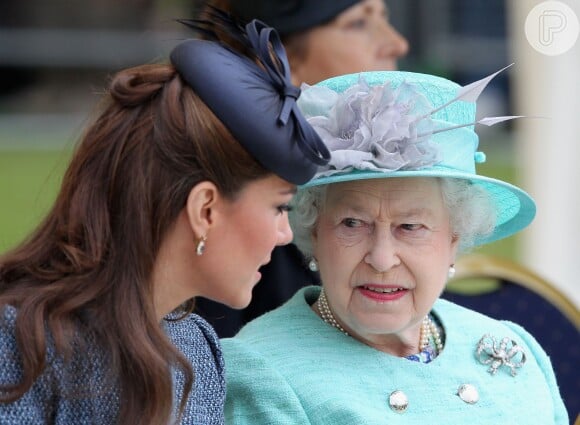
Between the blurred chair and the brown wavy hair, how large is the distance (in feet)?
4.58

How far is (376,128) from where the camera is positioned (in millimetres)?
2324

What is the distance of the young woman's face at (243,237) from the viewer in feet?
6.80

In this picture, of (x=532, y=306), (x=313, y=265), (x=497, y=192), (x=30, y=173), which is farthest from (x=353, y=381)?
(x=30, y=173)

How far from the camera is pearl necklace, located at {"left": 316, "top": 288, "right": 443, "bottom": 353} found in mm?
2559

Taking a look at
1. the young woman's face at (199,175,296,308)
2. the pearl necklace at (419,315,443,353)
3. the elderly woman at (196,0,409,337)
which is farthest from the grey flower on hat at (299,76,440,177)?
the elderly woman at (196,0,409,337)

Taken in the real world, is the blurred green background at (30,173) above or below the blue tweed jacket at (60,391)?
below

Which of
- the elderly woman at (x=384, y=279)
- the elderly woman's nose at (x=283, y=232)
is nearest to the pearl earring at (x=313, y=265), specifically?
the elderly woman at (x=384, y=279)

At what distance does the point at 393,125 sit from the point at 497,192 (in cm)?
38

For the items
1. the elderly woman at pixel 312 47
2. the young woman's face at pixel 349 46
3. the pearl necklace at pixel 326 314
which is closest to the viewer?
the pearl necklace at pixel 326 314

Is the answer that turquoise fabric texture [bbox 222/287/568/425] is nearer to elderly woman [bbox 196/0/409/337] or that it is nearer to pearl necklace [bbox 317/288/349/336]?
pearl necklace [bbox 317/288/349/336]

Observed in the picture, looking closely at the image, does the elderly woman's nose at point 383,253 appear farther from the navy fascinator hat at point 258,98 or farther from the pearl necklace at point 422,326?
the navy fascinator hat at point 258,98

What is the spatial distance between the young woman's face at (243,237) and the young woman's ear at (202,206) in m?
0.02

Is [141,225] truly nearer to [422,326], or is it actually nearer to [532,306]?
[422,326]

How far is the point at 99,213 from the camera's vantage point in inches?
79.6
